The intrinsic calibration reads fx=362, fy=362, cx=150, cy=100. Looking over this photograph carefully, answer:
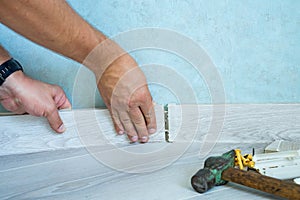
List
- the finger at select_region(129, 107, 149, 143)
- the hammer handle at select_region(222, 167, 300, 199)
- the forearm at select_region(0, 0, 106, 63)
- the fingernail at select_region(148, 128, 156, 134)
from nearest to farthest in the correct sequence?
the hammer handle at select_region(222, 167, 300, 199)
the forearm at select_region(0, 0, 106, 63)
the finger at select_region(129, 107, 149, 143)
the fingernail at select_region(148, 128, 156, 134)

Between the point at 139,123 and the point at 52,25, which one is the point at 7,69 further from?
the point at 139,123

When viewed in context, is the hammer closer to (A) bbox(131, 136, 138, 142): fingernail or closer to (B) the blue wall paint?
(A) bbox(131, 136, 138, 142): fingernail

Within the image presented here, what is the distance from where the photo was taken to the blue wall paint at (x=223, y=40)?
127 cm

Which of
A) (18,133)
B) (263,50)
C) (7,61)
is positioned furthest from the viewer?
(263,50)

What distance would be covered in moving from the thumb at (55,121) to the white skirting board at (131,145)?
1.0 inches

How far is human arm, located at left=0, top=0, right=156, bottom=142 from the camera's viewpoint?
34.2 inches

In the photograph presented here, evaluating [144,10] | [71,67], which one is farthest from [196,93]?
[71,67]

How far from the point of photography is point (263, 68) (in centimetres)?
131

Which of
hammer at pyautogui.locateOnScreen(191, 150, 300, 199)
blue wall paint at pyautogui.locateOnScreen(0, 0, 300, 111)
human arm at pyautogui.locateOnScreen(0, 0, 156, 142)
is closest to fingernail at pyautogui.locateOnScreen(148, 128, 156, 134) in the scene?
human arm at pyautogui.locateOnScreen(0, 0, 156, 142)

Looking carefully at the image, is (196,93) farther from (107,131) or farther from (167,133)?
(107,131)

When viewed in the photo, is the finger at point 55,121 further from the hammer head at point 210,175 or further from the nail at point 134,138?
the hammer head at point 210,175

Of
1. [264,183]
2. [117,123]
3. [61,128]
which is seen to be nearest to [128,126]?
[117,123]

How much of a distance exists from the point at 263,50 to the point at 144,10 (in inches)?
17.7

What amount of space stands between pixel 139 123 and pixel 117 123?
0.26ft
